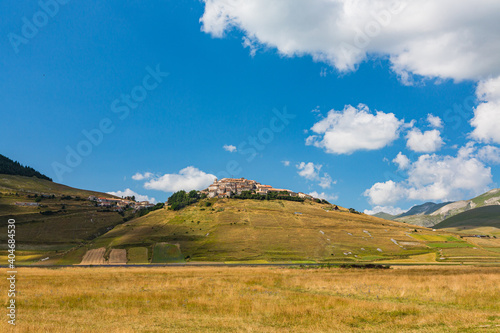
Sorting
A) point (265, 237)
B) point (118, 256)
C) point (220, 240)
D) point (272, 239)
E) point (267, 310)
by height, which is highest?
point (220, 240)

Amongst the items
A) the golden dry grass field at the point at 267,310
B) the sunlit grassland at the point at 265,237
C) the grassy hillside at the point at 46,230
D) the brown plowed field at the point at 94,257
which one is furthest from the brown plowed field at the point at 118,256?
the golden dry grass field at the point at 267,310

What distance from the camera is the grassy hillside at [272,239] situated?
402 ft

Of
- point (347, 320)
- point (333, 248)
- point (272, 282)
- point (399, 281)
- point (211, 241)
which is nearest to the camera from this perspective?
point (347, 320)

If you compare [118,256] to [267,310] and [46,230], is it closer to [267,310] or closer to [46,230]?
[46,230]

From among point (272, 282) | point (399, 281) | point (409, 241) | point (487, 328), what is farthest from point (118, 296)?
point (409, 241)

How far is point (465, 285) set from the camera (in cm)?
2919

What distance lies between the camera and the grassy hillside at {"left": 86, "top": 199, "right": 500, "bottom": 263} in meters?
122

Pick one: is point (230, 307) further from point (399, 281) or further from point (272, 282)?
point (399, 281)

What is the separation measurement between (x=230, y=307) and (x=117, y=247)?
128 metres

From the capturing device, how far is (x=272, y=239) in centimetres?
14212

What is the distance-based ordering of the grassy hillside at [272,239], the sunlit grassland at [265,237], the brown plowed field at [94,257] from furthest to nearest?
the sunlit grassland at [265,237] < the grassy hillside at [272,239] < the brown plowed field at [94,257]

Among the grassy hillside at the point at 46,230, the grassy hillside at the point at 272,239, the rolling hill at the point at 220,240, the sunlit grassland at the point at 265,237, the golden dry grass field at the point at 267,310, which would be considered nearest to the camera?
the golden dry grass field at the point at 267,310

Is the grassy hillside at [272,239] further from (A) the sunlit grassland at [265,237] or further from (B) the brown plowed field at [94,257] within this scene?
(B) the brown plowed field at [94,257]

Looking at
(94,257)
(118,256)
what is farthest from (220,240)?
(94,257)
